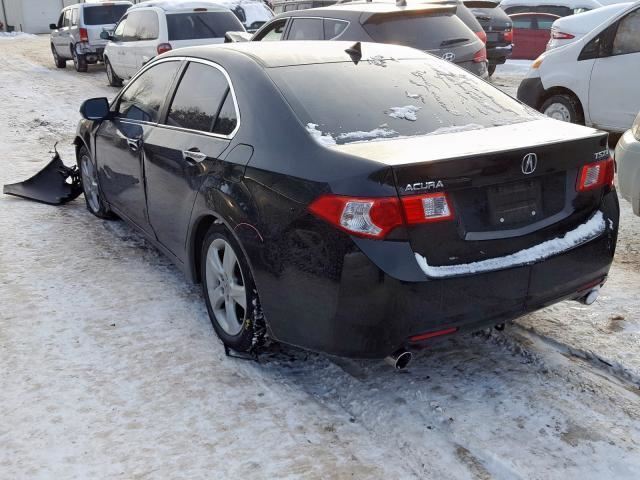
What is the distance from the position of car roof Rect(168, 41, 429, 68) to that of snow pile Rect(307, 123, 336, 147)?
0.64 meters

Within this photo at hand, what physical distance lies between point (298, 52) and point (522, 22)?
16.2 metres

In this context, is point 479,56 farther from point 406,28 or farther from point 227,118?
point 227,118

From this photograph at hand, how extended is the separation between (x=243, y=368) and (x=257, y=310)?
0.36 meters

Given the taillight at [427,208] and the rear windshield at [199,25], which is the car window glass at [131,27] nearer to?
the rear windshield at [199,25]

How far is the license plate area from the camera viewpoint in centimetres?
297

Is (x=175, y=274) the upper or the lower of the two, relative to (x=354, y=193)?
lower

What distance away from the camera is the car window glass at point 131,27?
44.9ft

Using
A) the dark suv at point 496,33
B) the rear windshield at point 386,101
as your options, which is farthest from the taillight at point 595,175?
the dark suv at point 496,33

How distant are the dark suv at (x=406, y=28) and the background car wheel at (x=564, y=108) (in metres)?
1.06

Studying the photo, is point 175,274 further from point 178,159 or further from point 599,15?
point 599,15

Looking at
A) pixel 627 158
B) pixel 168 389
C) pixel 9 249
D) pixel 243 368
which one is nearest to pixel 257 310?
pixel 243 368

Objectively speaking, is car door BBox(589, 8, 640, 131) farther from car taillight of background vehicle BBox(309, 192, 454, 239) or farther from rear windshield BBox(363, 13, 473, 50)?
car taillight of background vehicle BBox(309, 192, 454, 239)

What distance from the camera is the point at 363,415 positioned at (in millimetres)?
3121

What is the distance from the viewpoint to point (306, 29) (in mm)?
9234
